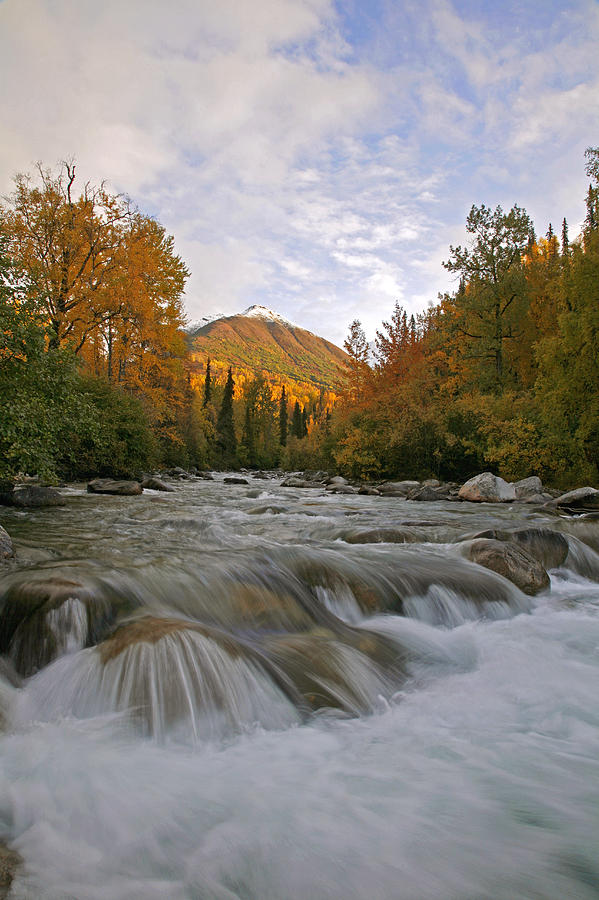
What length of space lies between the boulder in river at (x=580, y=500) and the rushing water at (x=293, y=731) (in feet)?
24.1

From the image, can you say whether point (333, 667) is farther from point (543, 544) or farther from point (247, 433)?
point (247, 433)

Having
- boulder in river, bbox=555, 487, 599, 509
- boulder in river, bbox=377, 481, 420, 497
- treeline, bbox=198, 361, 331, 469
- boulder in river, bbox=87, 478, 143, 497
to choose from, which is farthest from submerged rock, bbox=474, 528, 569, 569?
treeline, bbox=198, 361, 331, 469

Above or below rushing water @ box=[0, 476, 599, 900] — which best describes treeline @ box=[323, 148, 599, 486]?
above

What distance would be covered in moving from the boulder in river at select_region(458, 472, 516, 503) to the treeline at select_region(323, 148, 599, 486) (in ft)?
11.0

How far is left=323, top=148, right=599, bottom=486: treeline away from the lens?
52.2 feet

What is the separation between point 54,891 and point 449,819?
1582 mm

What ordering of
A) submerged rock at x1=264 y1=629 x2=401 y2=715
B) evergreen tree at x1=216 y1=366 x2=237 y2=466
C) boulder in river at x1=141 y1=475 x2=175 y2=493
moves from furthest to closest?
evergreen tree at x1=216 y1=366 x2=237 y2=466 < boulder in river at x1=141 y1=475 x2=175 y2=493 < submerged rock at x1=264 y1=629 x2=401 y2=715

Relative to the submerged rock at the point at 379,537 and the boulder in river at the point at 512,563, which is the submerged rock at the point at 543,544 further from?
the submerged rock at the point at 379,537

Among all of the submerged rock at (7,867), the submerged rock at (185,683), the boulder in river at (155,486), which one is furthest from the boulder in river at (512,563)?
the boulder in river at (155,486)

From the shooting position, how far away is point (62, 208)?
17109 millimetres

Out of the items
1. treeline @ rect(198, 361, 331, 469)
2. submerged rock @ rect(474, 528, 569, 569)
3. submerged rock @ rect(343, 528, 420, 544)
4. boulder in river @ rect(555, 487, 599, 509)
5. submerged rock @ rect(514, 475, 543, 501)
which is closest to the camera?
submerged rock @ rect(474, 528, 569, 569)

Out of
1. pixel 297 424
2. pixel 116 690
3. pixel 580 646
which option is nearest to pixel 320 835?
pixel 116 690

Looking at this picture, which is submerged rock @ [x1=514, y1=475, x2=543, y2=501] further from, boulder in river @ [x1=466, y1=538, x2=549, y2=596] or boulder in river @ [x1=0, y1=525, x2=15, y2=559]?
boulder in river @ [x1=0, y1=525, x2=15, y2=559]

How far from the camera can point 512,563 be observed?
5.86 meters
